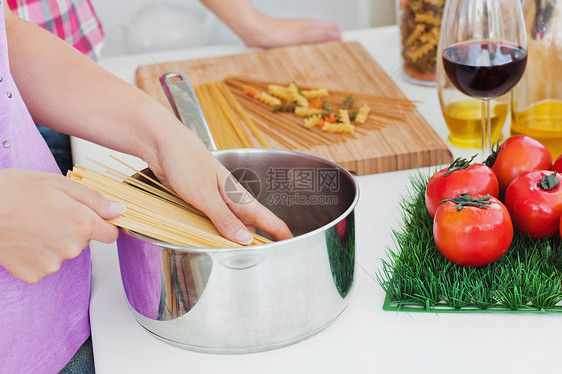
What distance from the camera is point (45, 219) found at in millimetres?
575

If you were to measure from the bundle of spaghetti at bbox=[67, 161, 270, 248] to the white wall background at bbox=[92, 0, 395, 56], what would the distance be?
174cm

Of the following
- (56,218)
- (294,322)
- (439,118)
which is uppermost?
(56,218)

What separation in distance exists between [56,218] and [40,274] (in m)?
0.06

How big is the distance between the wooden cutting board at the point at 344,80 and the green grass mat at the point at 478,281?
28cm

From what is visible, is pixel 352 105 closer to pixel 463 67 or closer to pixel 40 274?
pixel 463 67

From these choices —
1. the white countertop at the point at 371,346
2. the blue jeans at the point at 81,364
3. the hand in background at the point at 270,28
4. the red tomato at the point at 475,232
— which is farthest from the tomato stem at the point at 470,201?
the hand in background at the point at 270,28

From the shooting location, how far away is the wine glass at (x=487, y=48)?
0.80m

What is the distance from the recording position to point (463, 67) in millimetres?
813

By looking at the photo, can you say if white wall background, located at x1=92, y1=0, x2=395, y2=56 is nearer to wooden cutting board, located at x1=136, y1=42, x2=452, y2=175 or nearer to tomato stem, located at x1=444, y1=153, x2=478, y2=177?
wooden cutting board, located at x1=136, y1=42, x2=452, y2=175

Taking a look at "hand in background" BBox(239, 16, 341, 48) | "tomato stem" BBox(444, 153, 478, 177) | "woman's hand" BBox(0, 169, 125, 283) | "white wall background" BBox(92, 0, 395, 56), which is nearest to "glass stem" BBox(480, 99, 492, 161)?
"tomato stem" BBox(444, 153, 478, 177)

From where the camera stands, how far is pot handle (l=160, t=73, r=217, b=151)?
30.8 inches

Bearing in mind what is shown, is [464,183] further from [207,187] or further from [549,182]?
[207,187]

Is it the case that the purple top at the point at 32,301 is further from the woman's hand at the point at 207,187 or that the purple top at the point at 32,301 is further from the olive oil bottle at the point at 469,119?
the olive oil bottle at the point at 469,119

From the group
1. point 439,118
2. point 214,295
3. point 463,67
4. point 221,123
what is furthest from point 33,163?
point 439,118
